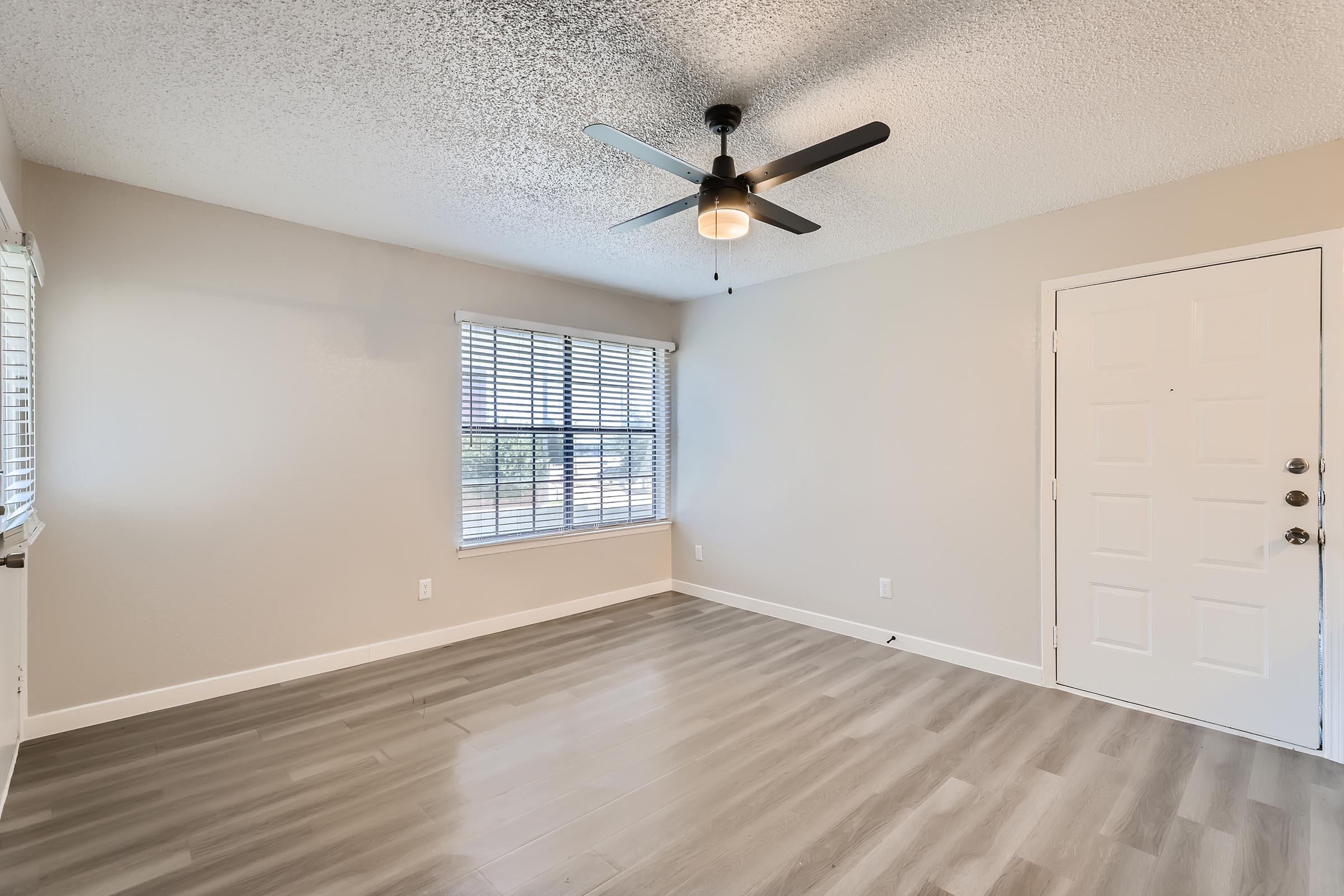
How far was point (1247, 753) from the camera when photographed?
2.50 meters

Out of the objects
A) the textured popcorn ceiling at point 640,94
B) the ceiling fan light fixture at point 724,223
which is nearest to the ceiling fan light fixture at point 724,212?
the ceiling fan light fixture at point 724,223

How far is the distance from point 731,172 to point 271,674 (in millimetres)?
3326

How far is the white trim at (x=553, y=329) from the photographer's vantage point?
402 cm

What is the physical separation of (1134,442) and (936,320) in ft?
3.91

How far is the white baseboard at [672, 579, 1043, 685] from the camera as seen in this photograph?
3.35 m

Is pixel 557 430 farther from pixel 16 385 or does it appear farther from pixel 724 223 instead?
pixel 16 385

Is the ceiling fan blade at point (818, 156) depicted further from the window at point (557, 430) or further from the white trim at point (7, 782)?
the white trim at point (7, 782)

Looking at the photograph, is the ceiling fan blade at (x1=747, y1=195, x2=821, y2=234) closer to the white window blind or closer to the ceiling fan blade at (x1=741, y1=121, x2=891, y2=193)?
the ceiling fan blade at (x1=741, y1=121, x2=891, y2=193)

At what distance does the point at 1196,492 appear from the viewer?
9.07 feet

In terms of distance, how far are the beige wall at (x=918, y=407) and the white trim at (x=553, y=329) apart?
0.41 meters

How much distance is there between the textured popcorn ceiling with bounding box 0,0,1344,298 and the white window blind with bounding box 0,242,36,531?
60cm

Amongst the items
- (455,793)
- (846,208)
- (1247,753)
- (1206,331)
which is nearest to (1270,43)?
Result: (1206,331)

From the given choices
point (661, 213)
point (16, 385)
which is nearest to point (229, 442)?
point (16, 385)

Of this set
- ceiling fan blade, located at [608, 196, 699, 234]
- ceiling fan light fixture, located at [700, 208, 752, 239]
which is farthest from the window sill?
ceiling fan light fixture, located at [700, 208, 752, 239]
